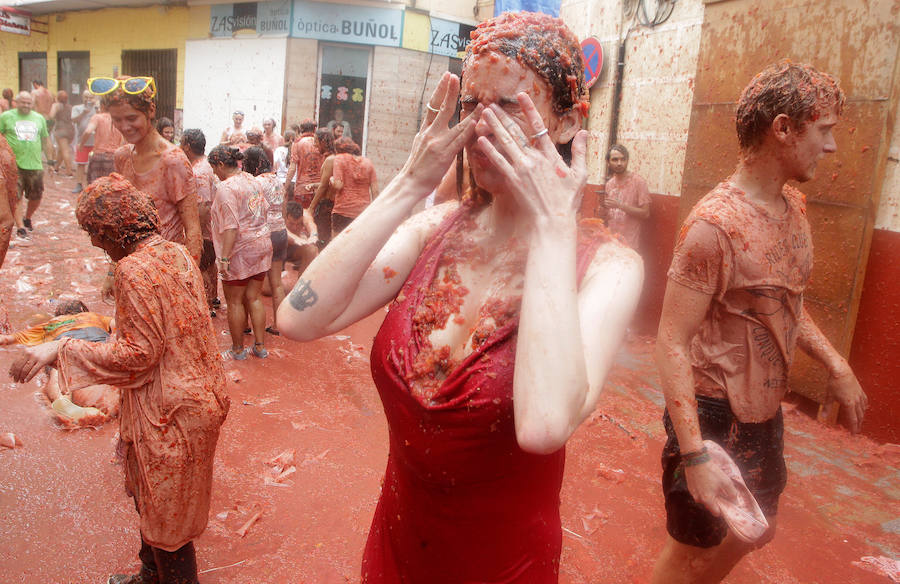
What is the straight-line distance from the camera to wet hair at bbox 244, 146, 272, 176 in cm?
677

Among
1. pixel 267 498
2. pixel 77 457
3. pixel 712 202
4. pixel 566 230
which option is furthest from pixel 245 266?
pixel 566 230

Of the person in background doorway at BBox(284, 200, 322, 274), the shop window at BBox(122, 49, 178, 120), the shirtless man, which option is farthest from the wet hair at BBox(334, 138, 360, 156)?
the shop window at BBox(122, 49, 178, 120)

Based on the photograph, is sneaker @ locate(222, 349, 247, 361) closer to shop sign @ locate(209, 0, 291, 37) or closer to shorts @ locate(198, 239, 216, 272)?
shorts @ locate(198, 239, 216, 272)

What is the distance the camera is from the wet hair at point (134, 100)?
4547mm

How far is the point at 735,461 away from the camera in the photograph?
262 centimetres

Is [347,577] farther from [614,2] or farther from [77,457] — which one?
[614,2]

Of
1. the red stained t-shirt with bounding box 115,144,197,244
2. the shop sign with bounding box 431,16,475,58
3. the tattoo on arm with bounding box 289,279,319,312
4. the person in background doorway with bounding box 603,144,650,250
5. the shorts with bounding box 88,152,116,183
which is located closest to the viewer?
the tattoo on arm with bounding box 289,279,319,312

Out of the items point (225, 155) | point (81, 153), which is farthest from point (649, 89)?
point (81, 153)

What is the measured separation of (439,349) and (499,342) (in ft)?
0.54

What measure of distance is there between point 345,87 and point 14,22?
15910mm

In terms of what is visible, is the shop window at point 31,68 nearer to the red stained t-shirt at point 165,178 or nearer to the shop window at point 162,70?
the shop window at point 162,70

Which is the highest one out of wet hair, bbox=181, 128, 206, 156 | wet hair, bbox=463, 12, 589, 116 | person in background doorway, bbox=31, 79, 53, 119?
person in background doorway, bbox=31, 79, 53, 119

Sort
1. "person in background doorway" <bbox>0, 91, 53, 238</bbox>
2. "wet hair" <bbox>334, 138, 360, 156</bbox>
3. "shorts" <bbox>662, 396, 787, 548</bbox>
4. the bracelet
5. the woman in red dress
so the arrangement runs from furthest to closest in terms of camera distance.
Answer: "person in background doorway" <bbox>0, 91, 53, 238</bbox> < "wet hair" <bbox>334, 138, 360, 156</bbox> < "shorts" <bbox>662, 396, 787, 548</bbox> < the bracelet < the woman in red dress

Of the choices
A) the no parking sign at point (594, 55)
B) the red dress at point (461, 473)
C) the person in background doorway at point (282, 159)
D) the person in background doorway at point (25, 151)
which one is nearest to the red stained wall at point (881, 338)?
the red dress at point (461, 473)
